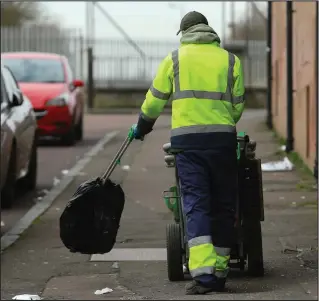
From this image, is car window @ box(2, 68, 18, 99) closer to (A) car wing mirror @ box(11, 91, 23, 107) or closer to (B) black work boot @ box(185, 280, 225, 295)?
(A) car wing mirror @ box(11, 91, 23, 107)

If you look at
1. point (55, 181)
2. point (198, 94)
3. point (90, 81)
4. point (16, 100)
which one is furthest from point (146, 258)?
point (90, 81)

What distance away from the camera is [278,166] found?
47.2 feet

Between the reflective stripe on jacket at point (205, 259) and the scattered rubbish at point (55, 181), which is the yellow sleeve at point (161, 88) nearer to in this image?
the reflective stripe on jacket at point (205, 259)

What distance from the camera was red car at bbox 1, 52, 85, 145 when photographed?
61.9 feet

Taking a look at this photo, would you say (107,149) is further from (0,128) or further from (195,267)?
(195,267)

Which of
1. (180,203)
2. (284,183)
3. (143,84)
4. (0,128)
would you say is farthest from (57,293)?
(143,84)

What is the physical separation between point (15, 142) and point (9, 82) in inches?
44.3

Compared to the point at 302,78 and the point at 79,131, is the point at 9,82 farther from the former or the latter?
the point at 79,131

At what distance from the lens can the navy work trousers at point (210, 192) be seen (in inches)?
278

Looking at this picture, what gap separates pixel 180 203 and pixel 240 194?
412 millimetres

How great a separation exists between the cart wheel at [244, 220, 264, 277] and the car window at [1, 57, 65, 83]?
12.3 m

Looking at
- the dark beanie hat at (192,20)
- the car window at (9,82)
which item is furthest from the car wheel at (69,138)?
the dark beanie hat at (192,20)

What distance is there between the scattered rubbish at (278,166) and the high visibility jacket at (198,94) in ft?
23.1

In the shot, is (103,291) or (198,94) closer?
(198,94)
